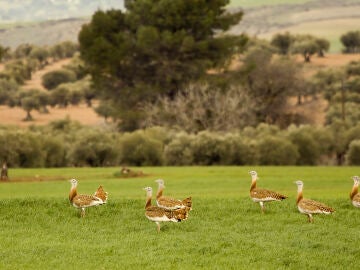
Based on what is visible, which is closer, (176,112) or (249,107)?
(176,112)

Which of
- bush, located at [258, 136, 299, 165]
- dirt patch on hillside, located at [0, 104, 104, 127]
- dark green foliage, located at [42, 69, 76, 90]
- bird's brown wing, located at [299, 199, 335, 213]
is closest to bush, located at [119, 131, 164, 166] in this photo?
bush, located at [258, 136, 299, 165]

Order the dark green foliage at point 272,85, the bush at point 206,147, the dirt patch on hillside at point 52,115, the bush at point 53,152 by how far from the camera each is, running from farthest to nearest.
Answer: the dirt patch on hillside at point 52,115 < the dark green foliage at point 272,85 < the bush at point 53,152 < the bush at point 206,147

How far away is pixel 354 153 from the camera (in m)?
51.8

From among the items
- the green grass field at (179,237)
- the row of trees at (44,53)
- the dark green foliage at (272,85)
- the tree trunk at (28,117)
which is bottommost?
the green grass field at (179,237)

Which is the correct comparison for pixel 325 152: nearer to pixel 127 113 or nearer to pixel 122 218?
pixel 127 113

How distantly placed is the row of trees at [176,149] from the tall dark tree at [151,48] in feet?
56.2

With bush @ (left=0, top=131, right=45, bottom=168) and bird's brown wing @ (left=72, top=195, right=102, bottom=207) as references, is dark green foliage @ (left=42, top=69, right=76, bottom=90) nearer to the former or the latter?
bush @ (left=0, top=131, right=45, bottom=168)

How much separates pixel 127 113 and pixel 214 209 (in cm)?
4910

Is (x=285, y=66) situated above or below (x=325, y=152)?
above

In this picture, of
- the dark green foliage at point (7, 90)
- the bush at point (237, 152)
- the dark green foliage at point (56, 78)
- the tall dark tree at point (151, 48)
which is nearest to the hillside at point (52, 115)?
the dark green foliage at point (7, 90)

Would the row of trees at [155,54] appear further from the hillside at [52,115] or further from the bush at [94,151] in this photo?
the hillside at [52,115]

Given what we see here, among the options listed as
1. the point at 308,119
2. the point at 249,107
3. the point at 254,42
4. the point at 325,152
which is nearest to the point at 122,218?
the point at 325,152

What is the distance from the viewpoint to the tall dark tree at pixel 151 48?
70.8 metres

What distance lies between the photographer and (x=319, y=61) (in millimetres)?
123125
